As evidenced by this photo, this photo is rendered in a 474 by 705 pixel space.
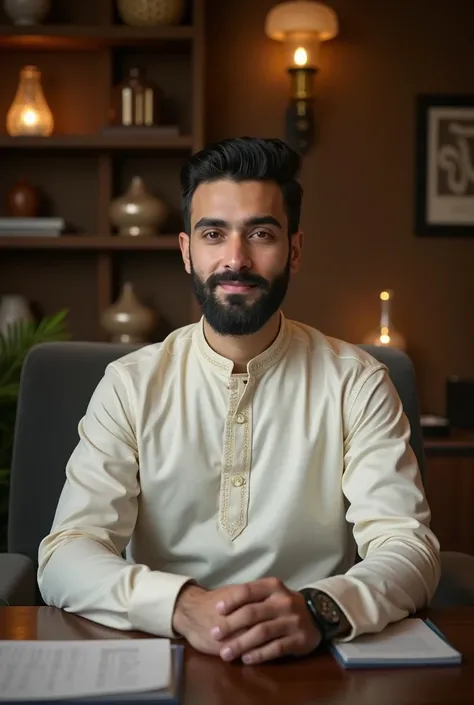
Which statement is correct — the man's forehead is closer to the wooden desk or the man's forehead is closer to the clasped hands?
the clasped hands

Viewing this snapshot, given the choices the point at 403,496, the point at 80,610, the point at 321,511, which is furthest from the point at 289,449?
the point at 80,610

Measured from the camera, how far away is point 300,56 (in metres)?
3.45

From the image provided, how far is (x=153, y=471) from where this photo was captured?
1720 millimetres

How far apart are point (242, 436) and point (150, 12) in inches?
82.1

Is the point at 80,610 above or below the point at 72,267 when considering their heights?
below

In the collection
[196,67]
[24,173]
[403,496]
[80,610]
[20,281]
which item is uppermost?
[196,67]

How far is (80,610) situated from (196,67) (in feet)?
7.84

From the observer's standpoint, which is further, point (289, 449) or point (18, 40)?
point (18, 40)

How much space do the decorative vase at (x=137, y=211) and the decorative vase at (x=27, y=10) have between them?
63cm

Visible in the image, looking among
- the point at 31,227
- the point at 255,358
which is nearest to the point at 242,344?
the point at 255,358

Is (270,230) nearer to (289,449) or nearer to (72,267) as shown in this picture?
(289,449)

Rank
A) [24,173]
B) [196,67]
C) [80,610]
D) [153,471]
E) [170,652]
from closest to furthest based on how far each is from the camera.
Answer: [170,652] < [80,610] < [153,471] < [196,67] < [24,173]

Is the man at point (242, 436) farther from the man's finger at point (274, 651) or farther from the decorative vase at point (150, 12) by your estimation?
the decorative vase at point (150, 12)

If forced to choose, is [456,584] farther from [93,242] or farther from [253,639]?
[93,242]
